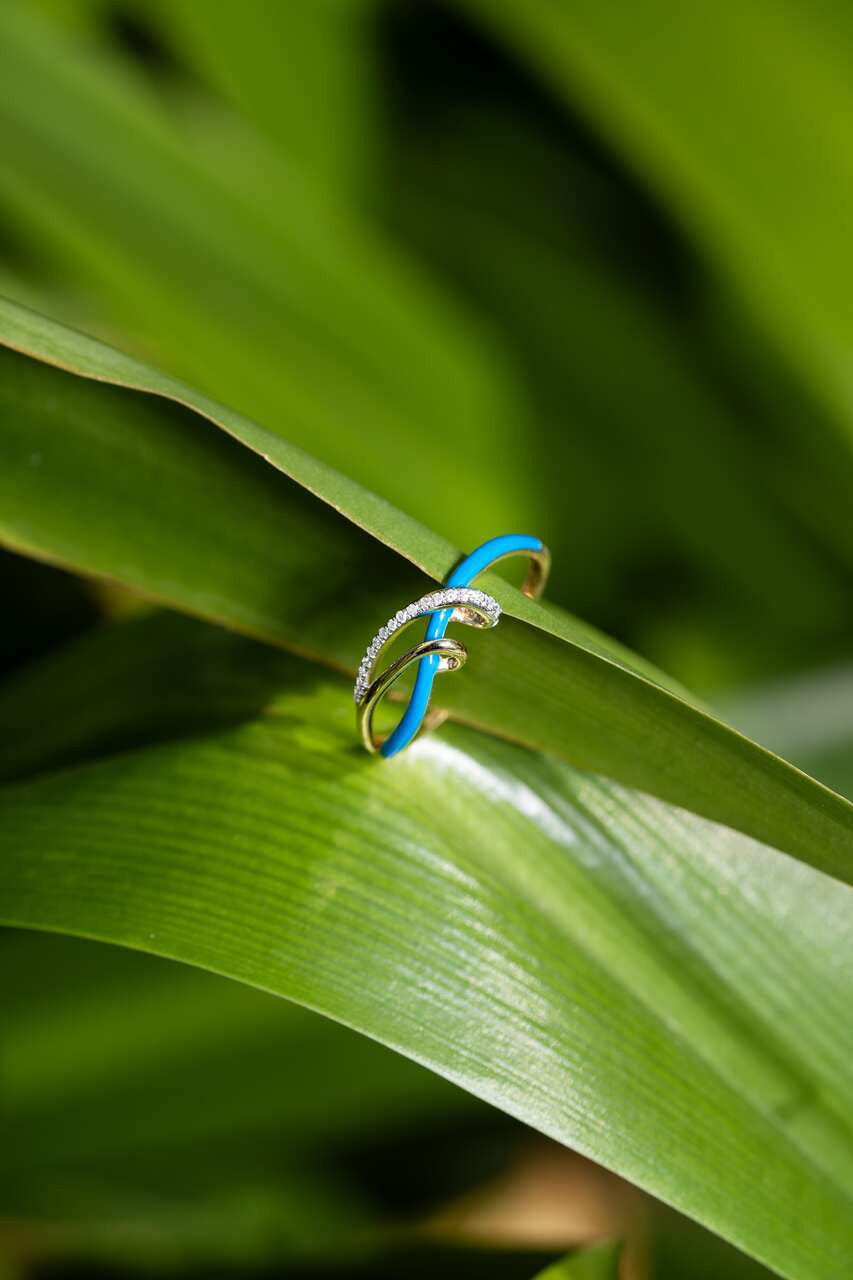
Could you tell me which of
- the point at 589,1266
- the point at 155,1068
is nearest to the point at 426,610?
the point at 589,1266

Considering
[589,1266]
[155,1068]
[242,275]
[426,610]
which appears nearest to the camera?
[426,610]

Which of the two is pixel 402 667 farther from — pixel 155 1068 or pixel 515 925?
pixel 155 1068

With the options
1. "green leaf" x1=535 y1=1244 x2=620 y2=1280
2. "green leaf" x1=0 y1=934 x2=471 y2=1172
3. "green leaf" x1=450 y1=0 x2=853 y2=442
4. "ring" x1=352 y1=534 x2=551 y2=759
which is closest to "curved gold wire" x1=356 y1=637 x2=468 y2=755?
"ring" x1=352 y1=534 x2=551 y2=759

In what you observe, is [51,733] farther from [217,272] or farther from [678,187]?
[678,187]

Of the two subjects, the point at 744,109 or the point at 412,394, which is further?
the point at 412,394

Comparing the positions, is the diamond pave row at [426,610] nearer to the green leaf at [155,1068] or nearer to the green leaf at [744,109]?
the green leaf at [155,1068]

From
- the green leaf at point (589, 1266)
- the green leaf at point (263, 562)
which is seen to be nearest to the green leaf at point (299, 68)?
the green leaf at point (263, 562)

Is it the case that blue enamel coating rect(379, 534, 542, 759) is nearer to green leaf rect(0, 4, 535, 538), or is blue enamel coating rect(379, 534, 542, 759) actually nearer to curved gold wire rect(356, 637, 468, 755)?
curved gold wire rect(356, 637, 468, 755)

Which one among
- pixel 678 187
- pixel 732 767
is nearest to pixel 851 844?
pixel 732 767
